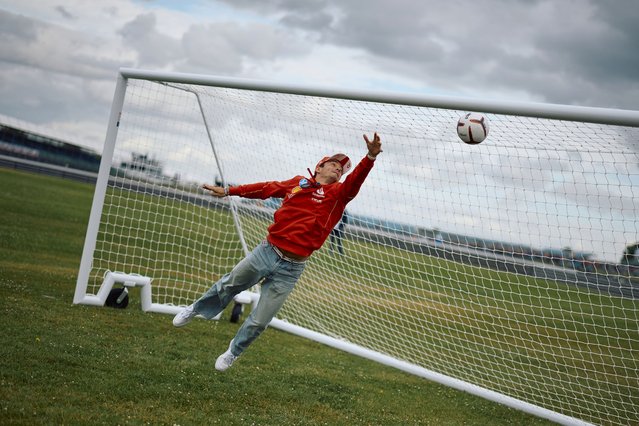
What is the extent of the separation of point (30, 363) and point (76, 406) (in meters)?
0.93

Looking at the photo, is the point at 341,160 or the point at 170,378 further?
the point at 341,160

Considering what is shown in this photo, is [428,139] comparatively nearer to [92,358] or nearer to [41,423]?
[92,358]

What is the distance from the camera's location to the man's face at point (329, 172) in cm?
545

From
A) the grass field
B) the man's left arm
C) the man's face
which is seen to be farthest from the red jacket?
the grass field

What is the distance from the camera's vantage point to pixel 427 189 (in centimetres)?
689

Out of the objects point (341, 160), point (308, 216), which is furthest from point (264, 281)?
point (341, 160)

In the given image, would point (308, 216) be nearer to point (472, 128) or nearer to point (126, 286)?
point (472, 128)

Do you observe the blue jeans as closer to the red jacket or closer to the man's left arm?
the red jacket

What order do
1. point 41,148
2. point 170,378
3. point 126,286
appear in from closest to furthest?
point 170,378 < point 126,286 < point 41,148

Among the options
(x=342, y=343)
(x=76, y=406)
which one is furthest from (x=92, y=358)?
(x=342, y=343)

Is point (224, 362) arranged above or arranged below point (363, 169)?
below

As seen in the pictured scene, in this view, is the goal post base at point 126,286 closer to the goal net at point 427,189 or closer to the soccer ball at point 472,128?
the goal net at point 427,189

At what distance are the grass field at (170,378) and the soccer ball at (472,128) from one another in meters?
2.57

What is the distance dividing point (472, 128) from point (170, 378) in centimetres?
337
